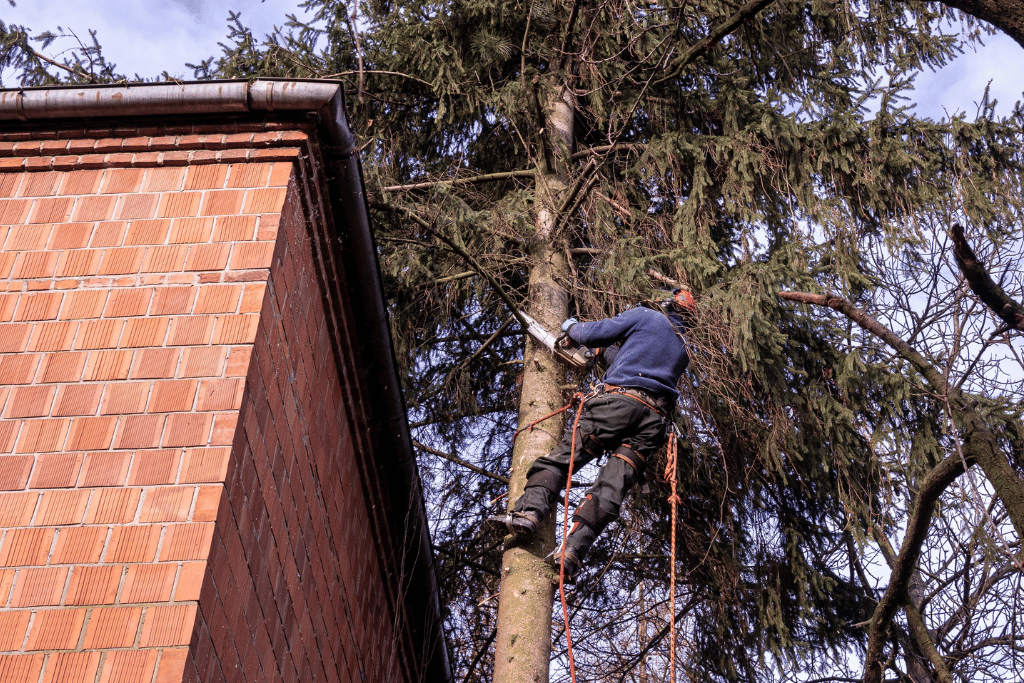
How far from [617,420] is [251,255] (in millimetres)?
2799

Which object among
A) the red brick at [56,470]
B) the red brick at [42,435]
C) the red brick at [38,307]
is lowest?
the red brick at [56,470]

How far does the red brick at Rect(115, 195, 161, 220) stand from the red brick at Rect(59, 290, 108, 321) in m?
0.40

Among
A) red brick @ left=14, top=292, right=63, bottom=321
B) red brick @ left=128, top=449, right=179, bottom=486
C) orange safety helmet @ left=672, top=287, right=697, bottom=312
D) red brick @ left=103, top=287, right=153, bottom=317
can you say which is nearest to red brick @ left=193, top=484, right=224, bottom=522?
red brick @ left=128, top=449, right=179, bottom=486

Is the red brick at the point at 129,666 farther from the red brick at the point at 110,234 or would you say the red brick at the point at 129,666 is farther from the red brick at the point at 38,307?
the red brick at the point at 110,234

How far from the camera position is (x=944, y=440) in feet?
26.0

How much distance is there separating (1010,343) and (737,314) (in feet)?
9.38

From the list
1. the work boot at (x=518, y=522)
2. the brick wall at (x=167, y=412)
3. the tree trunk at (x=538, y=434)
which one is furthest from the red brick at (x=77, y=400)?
the tree trunk at (x=538, y=434)

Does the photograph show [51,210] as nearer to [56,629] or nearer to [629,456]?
[56,629]

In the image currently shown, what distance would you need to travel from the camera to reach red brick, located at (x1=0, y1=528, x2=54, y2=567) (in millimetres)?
3076

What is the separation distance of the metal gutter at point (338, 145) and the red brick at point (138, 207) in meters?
0.40

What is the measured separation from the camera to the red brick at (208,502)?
123 inches

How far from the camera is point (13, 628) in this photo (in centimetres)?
296

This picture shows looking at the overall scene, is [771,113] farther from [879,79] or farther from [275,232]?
[275,232]

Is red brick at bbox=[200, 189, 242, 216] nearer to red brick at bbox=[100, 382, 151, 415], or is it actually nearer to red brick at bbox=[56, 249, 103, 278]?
red brick at bbox=[56, 249, 103, 278]
